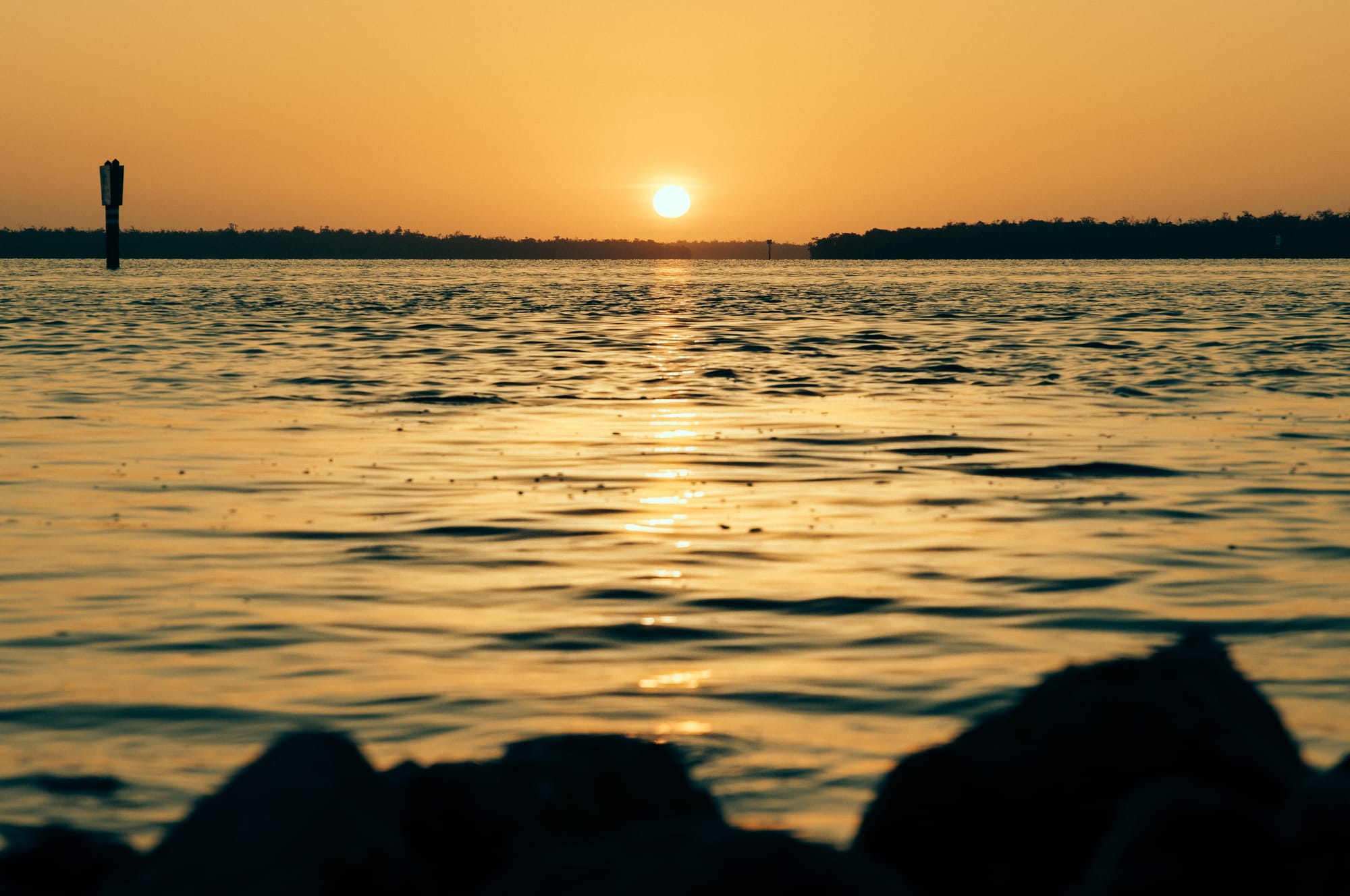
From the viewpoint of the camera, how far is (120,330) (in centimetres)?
3641

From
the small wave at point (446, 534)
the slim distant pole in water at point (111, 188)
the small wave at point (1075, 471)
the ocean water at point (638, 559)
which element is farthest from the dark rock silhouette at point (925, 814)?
the slim distant pole in water at point (111, 188)

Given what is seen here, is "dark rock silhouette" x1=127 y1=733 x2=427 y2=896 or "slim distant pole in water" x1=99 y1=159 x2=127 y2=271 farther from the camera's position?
"slim distant pole in water" x1=99 y1=159 x2=127 y2=271

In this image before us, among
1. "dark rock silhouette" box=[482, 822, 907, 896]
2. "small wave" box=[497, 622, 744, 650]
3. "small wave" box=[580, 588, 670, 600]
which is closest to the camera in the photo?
"dark rock silhouette" box=[482, 822, 907, 896]

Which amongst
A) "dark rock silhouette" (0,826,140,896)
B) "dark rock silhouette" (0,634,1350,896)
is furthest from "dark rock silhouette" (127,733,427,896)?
"dark rock silhouette" (0,826,140,896)

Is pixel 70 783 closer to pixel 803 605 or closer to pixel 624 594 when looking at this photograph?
pixel 624 594

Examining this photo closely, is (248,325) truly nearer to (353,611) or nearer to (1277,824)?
(353,611)

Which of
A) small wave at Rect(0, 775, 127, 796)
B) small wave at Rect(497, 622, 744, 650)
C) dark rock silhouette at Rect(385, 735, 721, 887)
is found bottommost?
small wave at Rect(0, 775, 127, 796)

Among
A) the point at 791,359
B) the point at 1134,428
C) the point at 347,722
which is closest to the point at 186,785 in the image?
the point at 347,722

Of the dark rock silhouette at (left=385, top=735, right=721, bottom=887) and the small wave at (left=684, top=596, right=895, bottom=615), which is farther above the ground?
the dark rock silhouette at (left=385, top=735, right=721, bottom=887)

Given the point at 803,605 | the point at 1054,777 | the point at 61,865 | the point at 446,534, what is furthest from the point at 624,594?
the point at 61,865

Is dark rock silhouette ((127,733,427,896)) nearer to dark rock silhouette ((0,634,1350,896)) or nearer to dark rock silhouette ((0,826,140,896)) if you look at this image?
dark rock silhouette ((0,634,1350,896))

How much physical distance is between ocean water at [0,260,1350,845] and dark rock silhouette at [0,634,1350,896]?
1.18 metres

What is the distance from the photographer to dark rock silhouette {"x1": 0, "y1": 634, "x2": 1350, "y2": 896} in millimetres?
3635

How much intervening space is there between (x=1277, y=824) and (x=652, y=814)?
183 centimetres
